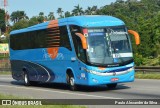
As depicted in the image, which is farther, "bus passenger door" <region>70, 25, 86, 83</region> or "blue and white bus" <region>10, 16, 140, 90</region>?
"bus passenger door" <region>70, 25, 86, 83</region>

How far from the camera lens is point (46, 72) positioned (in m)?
24.7

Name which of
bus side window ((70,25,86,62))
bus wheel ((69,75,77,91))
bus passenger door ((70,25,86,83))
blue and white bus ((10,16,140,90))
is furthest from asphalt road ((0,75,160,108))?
bus side window ((70,25,86,62))

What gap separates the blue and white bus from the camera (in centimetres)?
1978

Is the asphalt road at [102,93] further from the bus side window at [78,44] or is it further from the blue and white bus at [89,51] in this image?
the bus side window at [78,44]

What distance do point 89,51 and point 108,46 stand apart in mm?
878

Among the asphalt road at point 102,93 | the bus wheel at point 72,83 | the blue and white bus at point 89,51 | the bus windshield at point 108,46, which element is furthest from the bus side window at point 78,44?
the asphalt road at point 102,93

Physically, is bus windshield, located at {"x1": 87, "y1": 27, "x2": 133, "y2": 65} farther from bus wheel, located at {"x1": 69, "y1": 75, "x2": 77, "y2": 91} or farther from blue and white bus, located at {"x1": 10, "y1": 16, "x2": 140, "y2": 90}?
bus wheel, located at {"x1": 69, "y1": 75, "x2": 77, "y2": 91}

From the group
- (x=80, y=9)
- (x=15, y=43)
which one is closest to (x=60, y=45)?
(x=15, y=43)

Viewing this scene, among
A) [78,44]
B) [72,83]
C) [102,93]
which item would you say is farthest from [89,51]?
[72,83]

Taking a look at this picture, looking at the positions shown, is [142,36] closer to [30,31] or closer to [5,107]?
[30,31]

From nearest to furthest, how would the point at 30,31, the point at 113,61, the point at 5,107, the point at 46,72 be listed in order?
the point at 5,107, the point at 113,61, the point at 46,72, the point at 30,31

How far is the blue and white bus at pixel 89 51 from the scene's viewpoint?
64.9 ft

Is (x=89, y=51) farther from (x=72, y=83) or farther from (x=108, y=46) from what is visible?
(x=72, y=83)

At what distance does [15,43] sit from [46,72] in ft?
18.0
